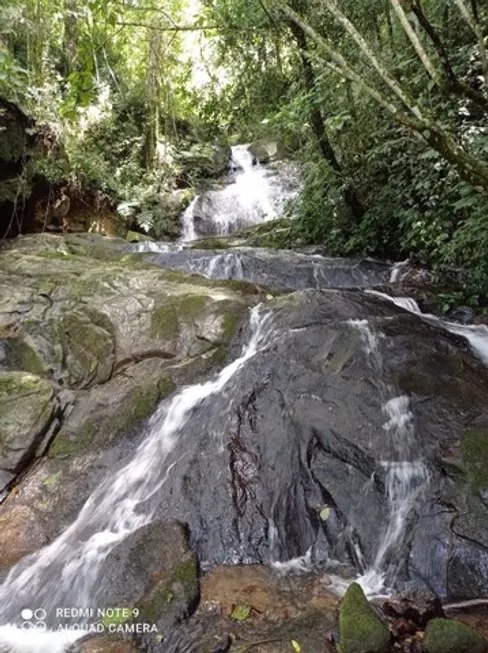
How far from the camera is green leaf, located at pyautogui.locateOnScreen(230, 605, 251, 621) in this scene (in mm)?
3110

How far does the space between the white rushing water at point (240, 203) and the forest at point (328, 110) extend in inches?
42.9

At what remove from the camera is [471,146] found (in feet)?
17.6

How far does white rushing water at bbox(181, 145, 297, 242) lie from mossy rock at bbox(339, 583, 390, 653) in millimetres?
11254

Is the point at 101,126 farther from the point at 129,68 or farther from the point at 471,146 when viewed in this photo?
the point at 471,146

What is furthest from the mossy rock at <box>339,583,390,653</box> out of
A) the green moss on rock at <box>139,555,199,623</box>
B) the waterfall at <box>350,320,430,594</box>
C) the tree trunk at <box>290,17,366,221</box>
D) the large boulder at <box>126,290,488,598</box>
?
the tree trunk at <box>290,17,366,221</box>

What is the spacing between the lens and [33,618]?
3.38 meters

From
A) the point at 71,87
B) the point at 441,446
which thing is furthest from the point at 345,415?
the point at 71,87

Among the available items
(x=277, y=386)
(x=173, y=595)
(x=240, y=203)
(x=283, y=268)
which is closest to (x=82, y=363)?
(x=277, y=386)

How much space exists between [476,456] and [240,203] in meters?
12.2

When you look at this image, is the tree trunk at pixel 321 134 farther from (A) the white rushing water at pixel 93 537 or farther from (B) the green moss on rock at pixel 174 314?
(A) the white rushing water at pixel 93 537

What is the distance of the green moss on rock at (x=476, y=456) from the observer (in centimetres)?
357

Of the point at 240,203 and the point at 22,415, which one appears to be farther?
the point at 240,203

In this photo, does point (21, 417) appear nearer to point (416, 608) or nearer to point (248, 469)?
point (248, 469)

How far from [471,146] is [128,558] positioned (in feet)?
17.4
